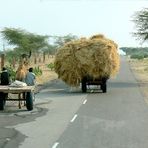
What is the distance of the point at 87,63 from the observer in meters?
30.7

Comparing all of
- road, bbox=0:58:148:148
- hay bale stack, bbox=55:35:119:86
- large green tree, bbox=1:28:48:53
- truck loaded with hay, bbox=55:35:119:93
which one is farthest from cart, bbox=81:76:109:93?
large green tree, bbox=1:28:48:53

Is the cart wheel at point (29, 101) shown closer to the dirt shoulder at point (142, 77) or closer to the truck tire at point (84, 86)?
the dirt shoulder at point (142, 77)

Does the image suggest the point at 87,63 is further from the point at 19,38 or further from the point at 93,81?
the point at 19,38

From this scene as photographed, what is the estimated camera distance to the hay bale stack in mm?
30719

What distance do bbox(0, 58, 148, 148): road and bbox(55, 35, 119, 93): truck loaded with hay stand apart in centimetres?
417

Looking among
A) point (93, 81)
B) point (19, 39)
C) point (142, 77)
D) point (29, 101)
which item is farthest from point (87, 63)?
point (19, 39)

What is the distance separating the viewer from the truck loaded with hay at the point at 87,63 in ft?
101

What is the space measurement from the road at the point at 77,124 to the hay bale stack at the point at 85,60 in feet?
13.7

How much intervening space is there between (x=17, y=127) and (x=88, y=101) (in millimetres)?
9521

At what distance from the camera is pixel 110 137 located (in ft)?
47.3

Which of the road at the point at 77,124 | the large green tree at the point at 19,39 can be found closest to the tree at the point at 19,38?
the large green tree at the point at 19,39

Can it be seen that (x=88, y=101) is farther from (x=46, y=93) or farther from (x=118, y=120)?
(x=118, y=120)

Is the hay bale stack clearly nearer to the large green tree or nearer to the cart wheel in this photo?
the cart wheel

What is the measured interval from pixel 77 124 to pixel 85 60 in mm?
13827
